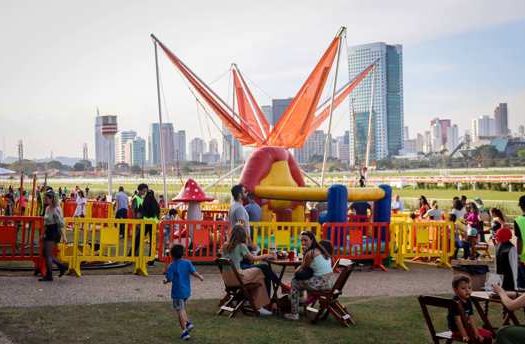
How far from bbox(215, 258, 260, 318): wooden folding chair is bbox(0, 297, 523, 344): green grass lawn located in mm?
162

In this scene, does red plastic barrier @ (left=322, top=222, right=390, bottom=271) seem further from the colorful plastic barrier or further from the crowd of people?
the colorful plastic barrier

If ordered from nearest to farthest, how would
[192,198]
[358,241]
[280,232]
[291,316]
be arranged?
1. [291,316]
2. [280,232]
3. [358,241]
4. [192,198]

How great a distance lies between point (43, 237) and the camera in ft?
40.8

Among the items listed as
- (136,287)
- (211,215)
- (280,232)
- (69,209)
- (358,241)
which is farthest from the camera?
(69,209)

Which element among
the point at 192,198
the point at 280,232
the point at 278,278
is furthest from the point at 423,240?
the point at 278,278

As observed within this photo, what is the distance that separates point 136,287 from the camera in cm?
1184

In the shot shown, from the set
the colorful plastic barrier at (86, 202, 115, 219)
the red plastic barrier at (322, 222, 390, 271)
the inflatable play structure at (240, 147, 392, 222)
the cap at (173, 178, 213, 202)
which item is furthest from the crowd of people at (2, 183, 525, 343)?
the colorful plastic barrier at (86, 202, 115, 219)

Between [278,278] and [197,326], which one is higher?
[278,278]

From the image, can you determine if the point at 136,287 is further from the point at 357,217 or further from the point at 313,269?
the point at 357,217

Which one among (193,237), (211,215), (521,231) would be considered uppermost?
(521,231)

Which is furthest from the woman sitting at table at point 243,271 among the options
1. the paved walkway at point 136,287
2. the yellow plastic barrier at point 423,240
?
the yellow plastic barrier at point 423,240

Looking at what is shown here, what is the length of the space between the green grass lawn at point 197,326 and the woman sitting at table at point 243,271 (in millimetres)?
277

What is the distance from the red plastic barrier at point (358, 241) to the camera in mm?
14289

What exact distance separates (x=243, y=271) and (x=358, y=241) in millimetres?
5258
